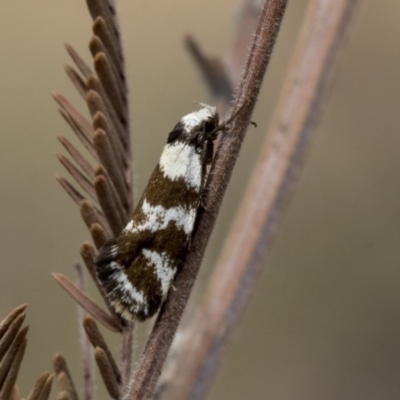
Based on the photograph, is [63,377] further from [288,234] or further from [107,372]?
[288,234]

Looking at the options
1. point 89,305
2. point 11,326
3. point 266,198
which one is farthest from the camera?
point 266,198

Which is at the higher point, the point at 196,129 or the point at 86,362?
the point at 196,129

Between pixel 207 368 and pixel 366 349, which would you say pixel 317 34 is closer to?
pixel 207 368

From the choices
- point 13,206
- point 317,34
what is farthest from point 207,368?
point 13,206

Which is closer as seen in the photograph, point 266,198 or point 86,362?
point 86,362

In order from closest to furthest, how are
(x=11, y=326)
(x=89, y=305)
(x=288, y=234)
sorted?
(x=11, y=326) < (x=89, y=305) < (x=288, y=234)

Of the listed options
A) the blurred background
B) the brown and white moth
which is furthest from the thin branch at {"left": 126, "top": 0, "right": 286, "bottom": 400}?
the blurred background

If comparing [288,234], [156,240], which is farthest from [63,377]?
[288,234]
